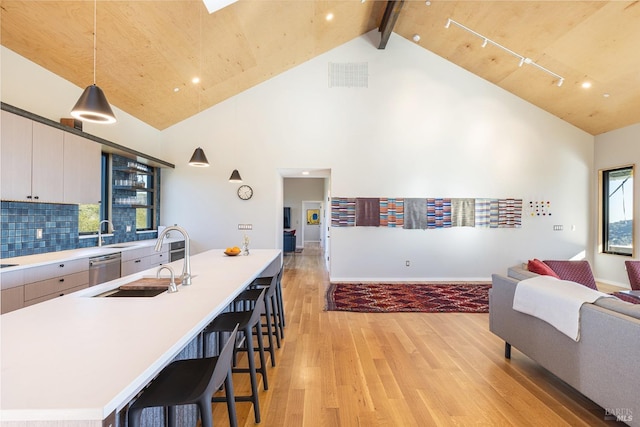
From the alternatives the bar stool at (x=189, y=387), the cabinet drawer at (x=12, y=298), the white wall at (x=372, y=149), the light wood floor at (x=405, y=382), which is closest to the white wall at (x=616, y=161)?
the white wall at (x=372, y=149)

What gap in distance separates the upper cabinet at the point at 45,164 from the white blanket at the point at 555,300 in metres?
4.47

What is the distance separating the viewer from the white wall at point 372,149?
598cm

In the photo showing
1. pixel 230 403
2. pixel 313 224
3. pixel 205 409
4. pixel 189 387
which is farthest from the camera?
pixel 313 224

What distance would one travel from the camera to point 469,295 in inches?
198

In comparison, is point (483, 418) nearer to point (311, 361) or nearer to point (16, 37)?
point (311, 361)

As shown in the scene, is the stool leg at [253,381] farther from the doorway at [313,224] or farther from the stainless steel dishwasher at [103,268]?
the doorway at [313,224]

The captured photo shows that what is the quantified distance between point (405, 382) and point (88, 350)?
7.23ft

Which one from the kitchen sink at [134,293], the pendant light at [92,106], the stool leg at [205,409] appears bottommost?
the stool leg at [205,409]

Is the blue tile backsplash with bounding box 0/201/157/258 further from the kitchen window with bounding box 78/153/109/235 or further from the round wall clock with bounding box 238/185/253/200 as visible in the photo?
the round wall clock with bounding box 238/185/253/200

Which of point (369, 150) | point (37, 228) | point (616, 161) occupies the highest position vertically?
point (369, 150)

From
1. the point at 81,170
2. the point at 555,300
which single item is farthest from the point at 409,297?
the point at 81,170

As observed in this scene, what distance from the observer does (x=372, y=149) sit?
6.00 m

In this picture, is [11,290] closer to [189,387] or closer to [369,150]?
[189,387]

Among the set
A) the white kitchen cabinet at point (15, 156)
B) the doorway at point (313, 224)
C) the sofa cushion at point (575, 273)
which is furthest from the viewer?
the doorway at point (313, 224)
